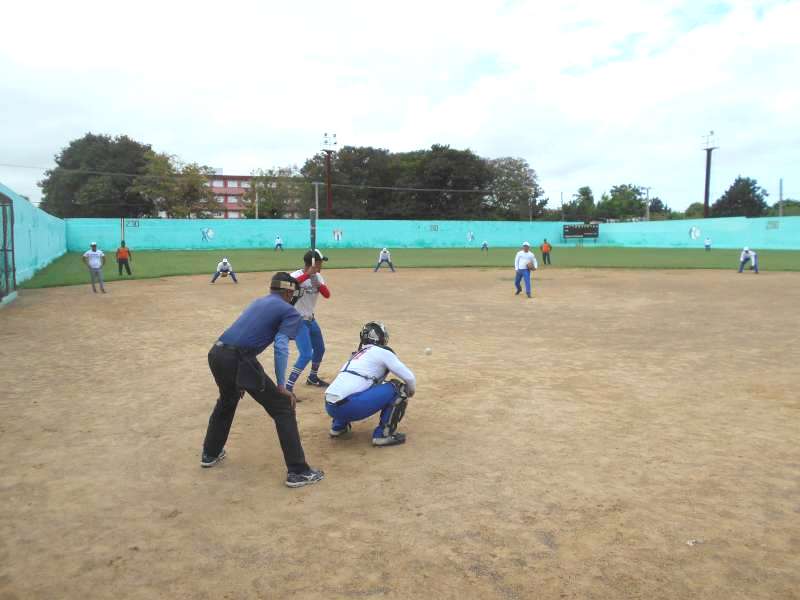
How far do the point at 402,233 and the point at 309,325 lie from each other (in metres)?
54.7

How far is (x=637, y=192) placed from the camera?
107 metres

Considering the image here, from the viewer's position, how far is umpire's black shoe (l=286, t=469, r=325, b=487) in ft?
16.7

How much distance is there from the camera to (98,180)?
70.3 metres

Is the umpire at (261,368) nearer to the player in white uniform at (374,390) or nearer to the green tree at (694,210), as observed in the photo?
the player in white uniform at (374,390)

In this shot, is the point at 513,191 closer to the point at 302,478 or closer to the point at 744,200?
the point at 744,200

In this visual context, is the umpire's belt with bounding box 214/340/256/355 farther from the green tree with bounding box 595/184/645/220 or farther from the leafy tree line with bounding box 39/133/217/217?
the green tree with bounding box 595/184/645/220

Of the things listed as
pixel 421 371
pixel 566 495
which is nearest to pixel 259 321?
pixel 566 495

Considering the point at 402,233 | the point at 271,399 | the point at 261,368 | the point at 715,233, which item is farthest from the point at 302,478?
the point at 715,233

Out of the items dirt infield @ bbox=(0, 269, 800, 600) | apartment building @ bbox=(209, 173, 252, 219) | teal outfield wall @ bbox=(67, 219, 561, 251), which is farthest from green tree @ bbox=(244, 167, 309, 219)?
dirt infield @ bbox=(0, 269, 800, 600)

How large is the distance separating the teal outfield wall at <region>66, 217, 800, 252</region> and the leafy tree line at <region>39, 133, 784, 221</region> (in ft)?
49.5

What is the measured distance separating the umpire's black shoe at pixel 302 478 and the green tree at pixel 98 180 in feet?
233

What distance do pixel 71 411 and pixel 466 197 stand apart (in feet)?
253

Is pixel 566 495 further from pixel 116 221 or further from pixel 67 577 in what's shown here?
pixel 116 221

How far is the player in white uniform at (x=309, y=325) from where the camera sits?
8.02m
